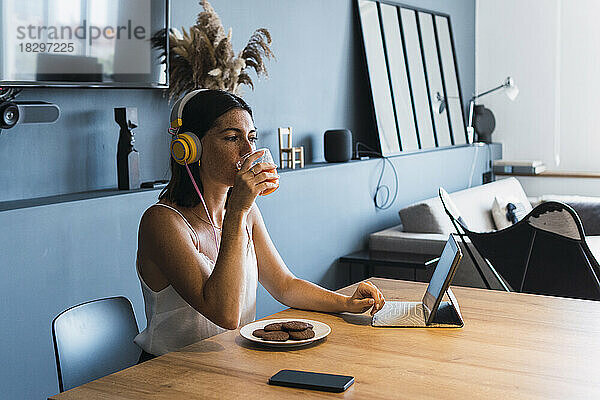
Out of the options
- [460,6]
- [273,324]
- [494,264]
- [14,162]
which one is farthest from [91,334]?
[460,6]

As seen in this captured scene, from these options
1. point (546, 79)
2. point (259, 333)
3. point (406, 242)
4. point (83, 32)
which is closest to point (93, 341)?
point (259, 333)

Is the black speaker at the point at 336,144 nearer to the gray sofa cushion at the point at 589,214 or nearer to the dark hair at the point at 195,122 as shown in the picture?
the gray sofa cushion at the point at 589,214

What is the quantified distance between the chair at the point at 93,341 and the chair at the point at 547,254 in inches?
72.4

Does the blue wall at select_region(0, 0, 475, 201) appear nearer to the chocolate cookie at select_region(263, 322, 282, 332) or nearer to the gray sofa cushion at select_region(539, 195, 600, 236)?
the chocolate cookie at select_region(263, 322, 282, 332)

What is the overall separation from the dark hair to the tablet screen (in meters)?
0.66

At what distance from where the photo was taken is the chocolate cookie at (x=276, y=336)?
1673 millimetres

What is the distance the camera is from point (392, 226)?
5.07 meters

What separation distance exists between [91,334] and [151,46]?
1472 mm

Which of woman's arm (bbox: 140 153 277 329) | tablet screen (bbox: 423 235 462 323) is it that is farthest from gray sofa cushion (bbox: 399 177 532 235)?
woman's arm (bbox: 140 153 277 329)

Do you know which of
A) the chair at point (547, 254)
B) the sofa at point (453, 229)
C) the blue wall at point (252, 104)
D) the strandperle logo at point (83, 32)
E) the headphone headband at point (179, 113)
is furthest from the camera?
the sofa at point (453, 229)

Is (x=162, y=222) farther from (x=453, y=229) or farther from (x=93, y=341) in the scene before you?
(x=453, y=229)

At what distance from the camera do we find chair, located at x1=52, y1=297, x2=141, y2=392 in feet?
5.89

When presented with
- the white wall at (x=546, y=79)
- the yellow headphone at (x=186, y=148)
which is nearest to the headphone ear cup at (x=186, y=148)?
the yellow headphone at (x=186, y=148)

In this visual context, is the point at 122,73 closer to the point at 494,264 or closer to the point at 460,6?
the point at 494,264
